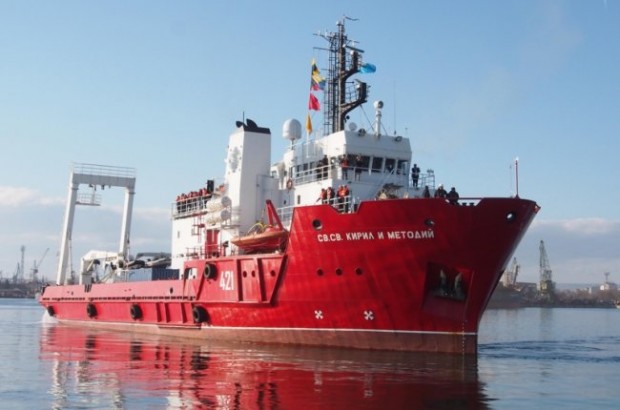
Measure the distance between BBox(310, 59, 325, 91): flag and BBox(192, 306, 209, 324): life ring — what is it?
32.6 ft

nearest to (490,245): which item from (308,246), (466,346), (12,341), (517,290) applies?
(466,346)

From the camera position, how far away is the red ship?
2198cm

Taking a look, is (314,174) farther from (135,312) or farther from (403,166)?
(135,312)

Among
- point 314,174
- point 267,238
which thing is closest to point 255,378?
point 267,238

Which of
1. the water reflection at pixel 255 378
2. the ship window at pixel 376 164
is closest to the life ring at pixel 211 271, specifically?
the water reflection at pixel 255 378

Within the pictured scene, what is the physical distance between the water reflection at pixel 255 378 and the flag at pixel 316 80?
11.3 metres

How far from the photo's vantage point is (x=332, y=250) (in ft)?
76.0

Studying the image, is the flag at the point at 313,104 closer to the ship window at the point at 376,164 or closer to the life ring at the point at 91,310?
the ship window at the point at 376,164

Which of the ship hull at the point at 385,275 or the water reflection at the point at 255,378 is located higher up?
the ship hull at the point at 385,275

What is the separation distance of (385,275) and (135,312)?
46.5 feet

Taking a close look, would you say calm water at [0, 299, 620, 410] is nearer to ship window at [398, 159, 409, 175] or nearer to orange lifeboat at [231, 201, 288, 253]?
orange lifeboat at [231, 201, 288, 253]

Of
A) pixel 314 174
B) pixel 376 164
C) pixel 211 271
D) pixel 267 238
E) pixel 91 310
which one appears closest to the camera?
pixel 267 238

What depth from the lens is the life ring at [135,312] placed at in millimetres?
32406

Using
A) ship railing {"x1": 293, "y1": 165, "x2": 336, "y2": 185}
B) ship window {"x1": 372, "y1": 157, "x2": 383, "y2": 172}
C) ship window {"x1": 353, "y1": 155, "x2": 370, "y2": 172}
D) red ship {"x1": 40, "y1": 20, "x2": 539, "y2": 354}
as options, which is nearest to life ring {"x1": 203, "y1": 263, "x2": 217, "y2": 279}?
red ship {"x1": 40, "y1": 20, "x2": 539, "y2": 354}
